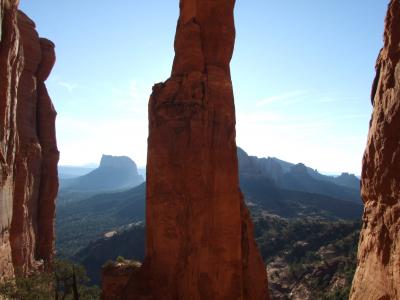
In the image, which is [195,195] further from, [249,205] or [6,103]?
[249,205]

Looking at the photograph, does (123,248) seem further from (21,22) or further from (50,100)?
(21,22)

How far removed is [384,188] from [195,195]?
18865mm

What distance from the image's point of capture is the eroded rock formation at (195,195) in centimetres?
2795

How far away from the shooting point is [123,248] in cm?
10694

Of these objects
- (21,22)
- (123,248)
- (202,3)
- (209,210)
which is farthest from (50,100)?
(123,248)

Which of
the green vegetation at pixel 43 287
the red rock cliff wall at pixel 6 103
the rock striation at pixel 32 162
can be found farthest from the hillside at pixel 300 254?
the red rock cliff wall at pixel 6 103

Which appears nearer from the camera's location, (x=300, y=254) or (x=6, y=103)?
(x=6, y=103)

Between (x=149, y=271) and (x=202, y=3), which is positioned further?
(x=202, y=3)

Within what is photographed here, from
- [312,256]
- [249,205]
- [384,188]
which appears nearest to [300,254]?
[312,256]

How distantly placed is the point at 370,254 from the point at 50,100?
45.0 m

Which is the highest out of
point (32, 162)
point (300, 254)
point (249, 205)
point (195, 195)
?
point (32, 162)

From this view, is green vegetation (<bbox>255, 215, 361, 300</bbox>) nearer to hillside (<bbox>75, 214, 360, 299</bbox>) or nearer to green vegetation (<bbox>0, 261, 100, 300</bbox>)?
hillside (<bbox>75, 214, 360, 299</bbox>)

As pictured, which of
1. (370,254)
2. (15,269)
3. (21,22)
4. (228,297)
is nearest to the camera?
(370,254)

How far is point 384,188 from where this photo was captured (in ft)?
32.9
